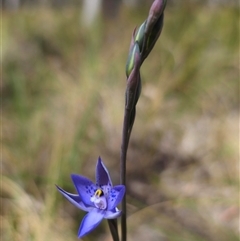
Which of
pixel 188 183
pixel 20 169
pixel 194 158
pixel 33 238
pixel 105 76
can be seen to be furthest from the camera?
pixel 105 76

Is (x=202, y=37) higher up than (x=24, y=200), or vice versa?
(x=202, y=37)

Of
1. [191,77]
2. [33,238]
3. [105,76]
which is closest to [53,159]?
[33,238]

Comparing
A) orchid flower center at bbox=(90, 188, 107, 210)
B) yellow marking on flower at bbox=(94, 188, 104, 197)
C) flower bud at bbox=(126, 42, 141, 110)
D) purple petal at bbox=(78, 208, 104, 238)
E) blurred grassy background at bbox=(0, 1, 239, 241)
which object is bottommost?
blurred grassy background at bbox=(0, 1, 239, 241)

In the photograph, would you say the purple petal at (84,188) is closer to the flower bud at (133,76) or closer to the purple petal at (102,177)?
the purple petal at (102,177)

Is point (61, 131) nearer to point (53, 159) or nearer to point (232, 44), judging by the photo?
point (53, 159)

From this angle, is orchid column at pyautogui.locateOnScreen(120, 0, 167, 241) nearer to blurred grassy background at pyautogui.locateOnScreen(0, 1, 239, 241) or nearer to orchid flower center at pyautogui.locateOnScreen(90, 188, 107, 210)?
orchid flower center at pyautogui.locateOnScreen(90, 188, 107, 210)

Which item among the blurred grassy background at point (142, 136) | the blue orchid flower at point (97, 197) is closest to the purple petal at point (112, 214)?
the blue orchid flower at point (97, 197)

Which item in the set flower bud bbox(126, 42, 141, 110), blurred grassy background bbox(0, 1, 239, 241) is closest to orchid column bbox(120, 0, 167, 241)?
flower bud bbox(126, 42, 141, 110)
